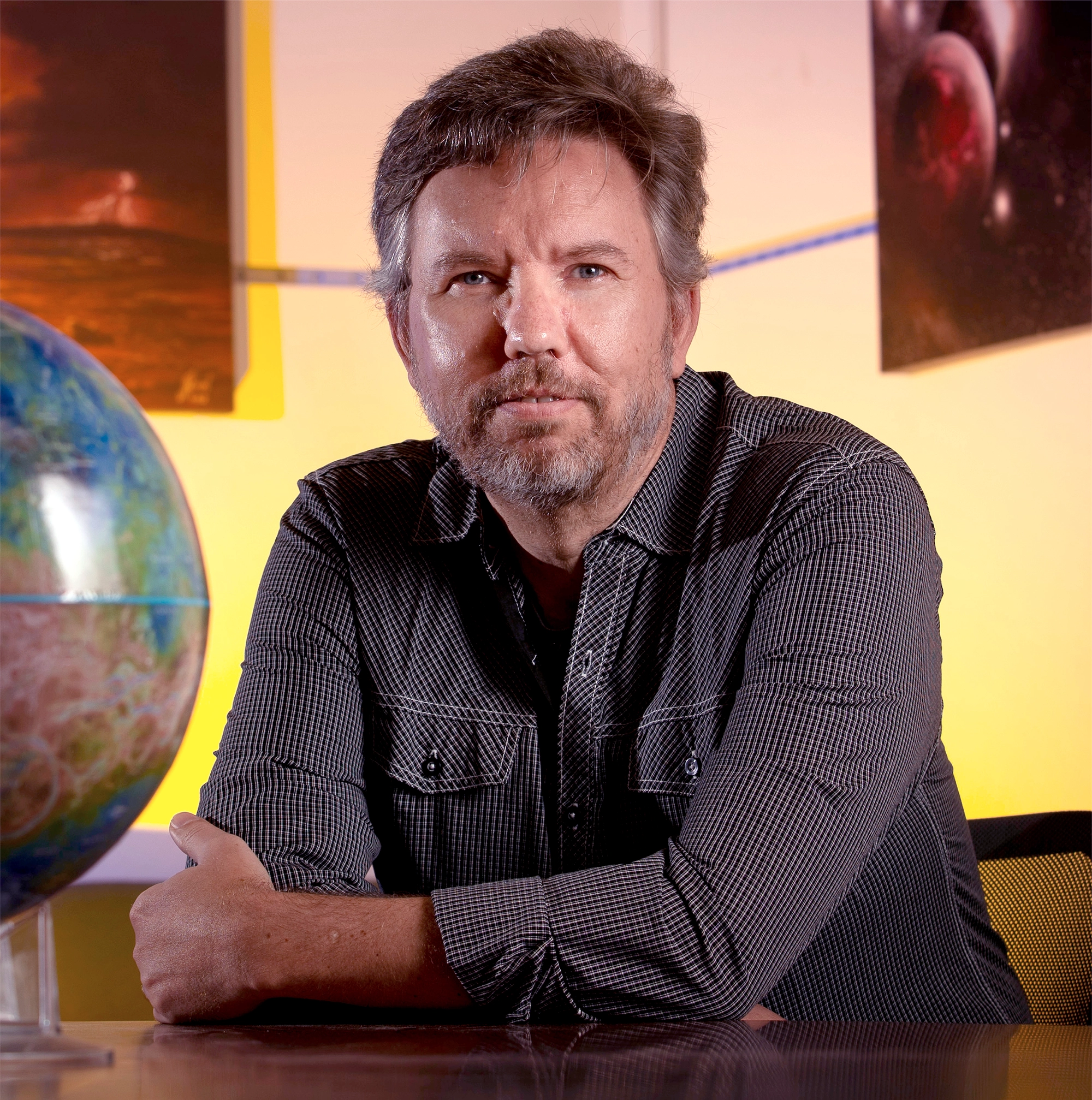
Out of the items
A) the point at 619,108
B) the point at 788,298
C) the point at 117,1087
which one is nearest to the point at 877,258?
the point at 788,298

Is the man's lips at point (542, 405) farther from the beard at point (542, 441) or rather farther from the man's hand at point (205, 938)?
the man's hand at point (205, 938)

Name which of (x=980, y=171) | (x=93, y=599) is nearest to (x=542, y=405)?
(x=93, y=599)

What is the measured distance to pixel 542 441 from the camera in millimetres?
1381

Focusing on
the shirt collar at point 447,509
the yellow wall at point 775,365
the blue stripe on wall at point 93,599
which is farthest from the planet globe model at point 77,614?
the yellow wall at point 775,365

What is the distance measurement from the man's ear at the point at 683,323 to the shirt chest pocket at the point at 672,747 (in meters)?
0.46

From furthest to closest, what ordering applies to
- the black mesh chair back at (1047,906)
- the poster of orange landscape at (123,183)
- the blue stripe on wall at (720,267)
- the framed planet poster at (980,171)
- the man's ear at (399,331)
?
the poster of orange landscape at (123,183), the blue stripe on wall at (720,267), the framed planet poster at (980,171), the man's ear at (399,331), the black mesh chair back at (1047,906)

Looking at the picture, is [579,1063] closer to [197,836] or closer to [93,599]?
[93,599]

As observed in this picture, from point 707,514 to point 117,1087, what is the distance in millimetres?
931

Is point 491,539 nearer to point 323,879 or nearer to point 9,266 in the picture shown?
point 323,879

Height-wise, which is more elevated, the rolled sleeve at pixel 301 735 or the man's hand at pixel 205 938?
the rolled sleeve at pixel 301 735

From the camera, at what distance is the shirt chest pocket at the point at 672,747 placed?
1310mm

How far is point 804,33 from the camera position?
309 centimetres

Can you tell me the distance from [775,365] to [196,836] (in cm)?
220

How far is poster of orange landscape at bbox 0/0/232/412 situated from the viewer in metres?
3.27
